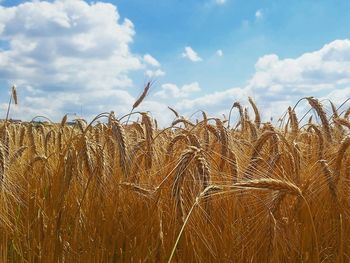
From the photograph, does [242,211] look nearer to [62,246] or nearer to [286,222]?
[286,222]

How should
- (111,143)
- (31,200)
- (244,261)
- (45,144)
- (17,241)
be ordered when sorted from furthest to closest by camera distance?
(45,144) < (111,143) < (31,200) < (17,241) < (244,261)

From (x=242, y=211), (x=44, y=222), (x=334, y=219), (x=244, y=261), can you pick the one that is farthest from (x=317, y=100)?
(x=44, y=222)

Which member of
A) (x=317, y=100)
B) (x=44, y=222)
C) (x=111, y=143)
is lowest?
(x=44, y=222)

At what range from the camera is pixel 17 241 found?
8.40ft

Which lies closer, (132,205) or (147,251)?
(147,251)

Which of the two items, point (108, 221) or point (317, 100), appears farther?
point (317, 100)

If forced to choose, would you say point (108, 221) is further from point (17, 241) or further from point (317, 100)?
point (317, 100)

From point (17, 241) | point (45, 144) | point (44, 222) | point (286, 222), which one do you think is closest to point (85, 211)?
point (44, 222)

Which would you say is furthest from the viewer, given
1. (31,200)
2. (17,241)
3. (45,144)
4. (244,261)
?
(45,144)

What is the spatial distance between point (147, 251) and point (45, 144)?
2.55 metres

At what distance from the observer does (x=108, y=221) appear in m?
2.44

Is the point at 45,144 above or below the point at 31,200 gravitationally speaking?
above

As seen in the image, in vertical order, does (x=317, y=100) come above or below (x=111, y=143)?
above

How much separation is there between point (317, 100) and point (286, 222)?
1433mm
